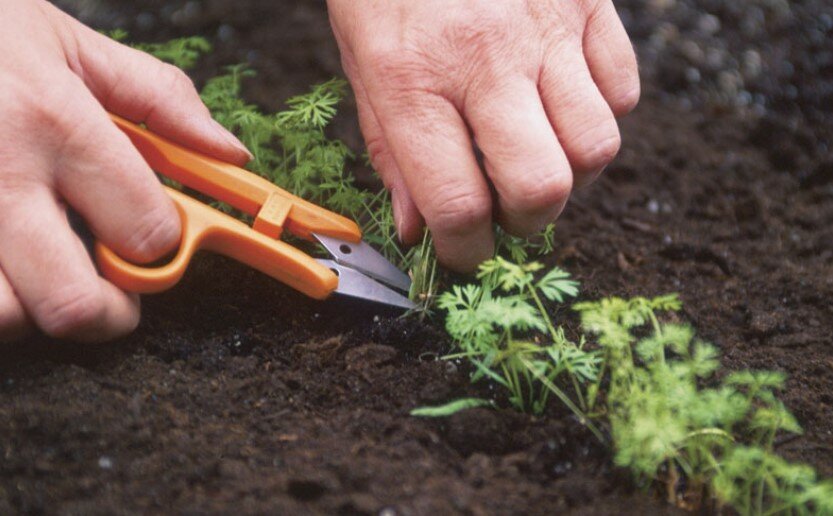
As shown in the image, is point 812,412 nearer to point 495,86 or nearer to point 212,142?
point 495,86

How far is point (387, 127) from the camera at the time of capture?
2.00 m

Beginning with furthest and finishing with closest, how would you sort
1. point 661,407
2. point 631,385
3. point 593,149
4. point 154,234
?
point 593,149, point 154,234, point 631,385, point 661,407

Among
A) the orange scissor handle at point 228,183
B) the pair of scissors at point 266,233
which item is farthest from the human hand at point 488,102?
the orange scissor handle at point 228,183

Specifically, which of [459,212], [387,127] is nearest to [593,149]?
[459,212]

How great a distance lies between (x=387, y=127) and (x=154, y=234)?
570mm

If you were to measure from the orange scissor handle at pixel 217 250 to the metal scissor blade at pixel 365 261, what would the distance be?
86 mm

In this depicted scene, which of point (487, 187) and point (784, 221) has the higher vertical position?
point (487, 187)

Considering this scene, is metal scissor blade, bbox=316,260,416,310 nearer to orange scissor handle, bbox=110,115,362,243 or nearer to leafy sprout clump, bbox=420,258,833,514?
orange scissor handle, bbox=110,115,362,243

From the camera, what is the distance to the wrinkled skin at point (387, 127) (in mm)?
1769

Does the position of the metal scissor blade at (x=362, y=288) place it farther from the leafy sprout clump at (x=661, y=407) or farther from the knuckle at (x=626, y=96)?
the knuckle at (x=626, y=96)

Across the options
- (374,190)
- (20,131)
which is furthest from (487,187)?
(20,131)

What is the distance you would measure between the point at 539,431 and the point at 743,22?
2527 mm

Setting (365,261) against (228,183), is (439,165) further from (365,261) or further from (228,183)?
(228,183)

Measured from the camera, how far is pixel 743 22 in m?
3.59
